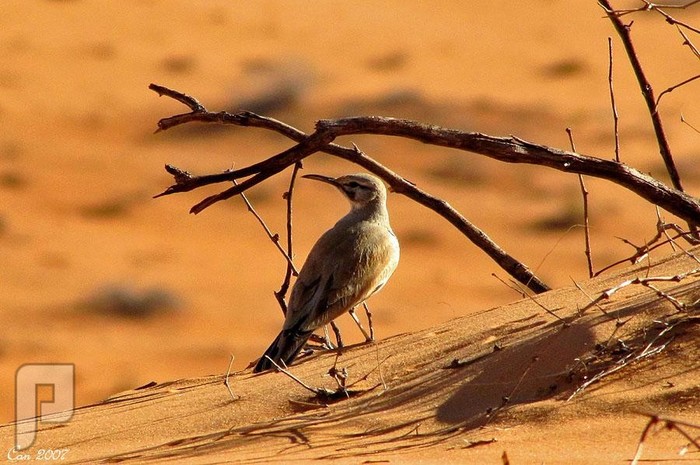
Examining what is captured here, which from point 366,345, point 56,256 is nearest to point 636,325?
point 366,345

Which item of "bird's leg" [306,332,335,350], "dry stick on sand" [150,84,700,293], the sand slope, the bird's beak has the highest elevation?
the bird's beak

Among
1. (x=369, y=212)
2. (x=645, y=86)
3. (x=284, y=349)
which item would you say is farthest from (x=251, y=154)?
(x=645, y=86)

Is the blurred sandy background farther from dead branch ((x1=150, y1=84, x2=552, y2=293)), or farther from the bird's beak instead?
dead branch ((x1=150, y1=84, x2=552, y2=293))

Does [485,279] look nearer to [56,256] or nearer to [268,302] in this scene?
[268,302]

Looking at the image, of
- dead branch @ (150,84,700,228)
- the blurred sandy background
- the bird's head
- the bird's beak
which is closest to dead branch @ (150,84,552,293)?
dead branch @ (150,84,700,228)

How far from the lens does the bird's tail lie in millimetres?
6652

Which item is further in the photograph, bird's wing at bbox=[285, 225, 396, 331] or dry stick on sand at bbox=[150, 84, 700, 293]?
bird's wing at bbox=[285, 225, 396, 331]

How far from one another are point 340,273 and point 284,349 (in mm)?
824

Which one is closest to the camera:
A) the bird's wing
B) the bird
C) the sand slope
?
the sand slope

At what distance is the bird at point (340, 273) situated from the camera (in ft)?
23.0

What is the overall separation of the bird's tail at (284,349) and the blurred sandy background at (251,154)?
24.6 feet

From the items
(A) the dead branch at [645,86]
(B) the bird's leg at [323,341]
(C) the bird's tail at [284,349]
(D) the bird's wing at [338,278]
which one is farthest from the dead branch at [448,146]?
(B) the bird's leg at [323,341]

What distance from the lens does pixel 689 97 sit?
3008 centimetres

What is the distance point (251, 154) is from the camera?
987 inches
